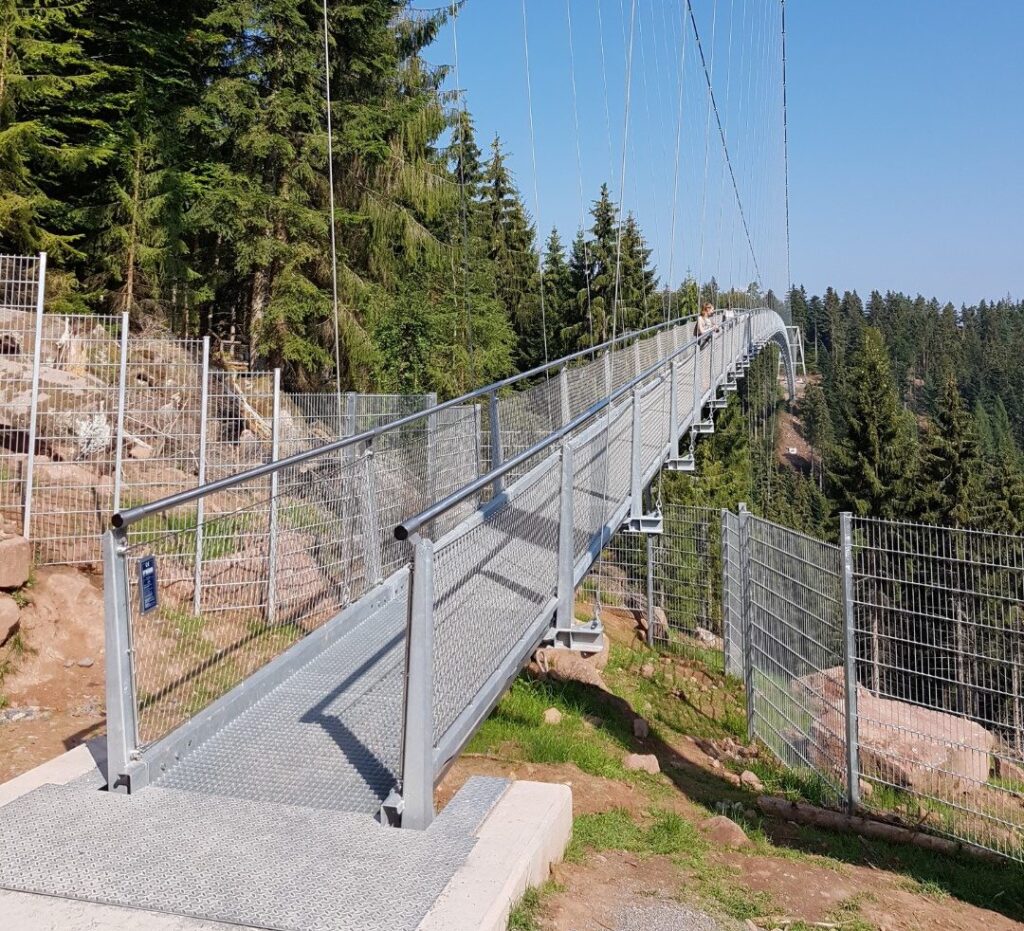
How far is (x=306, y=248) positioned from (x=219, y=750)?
47.4 ft

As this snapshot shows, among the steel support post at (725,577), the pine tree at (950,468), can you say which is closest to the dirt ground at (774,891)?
the steel support post at (725,577)

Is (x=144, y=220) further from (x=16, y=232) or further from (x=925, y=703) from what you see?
(x=925, y=703)

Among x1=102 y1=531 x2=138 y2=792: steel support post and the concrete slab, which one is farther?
x1=102 y1=531 x2=138 y2=792: steel support post

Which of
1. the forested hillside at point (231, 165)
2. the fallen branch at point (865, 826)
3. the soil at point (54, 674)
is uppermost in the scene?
the forested hillside at point (231, 165)

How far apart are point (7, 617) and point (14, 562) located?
1.54 ft

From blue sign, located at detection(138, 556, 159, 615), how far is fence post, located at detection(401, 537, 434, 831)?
46.7 inches

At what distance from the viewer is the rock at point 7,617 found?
636 centimetres

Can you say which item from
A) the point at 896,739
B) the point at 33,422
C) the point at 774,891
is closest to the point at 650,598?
the point at 896,739

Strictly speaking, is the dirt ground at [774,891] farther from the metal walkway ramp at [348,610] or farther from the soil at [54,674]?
the soil at [54,674]

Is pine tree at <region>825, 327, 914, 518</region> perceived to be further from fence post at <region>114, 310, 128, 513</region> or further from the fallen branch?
fence post at <region>114, 310, 128, 513</region>

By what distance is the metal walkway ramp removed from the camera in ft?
11.4

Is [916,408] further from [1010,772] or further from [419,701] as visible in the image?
[419,701]

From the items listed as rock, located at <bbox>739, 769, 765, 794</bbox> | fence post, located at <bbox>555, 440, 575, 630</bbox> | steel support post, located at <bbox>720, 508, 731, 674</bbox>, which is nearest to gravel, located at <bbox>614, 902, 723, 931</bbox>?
fence post, located at <bbox>555, 440, 575, 630</bbox>

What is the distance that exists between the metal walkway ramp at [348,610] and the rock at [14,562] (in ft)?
3.05
